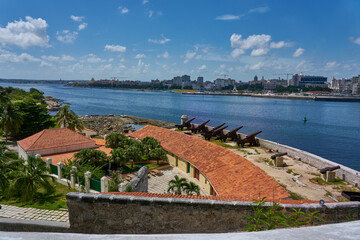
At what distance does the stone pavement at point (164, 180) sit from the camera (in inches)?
856

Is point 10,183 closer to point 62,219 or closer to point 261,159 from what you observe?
point 62,219

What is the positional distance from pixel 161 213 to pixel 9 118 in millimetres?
39440

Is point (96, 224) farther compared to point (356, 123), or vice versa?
point (356, 123)

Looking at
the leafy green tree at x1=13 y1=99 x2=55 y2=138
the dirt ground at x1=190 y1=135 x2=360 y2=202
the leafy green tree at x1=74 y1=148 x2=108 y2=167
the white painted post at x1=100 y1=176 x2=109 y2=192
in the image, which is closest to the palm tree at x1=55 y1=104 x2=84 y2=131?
the leafy green tree at x1=13 y1=99 x2=55 y2=138

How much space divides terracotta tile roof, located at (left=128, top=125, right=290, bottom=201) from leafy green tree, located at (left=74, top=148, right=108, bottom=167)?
26.4 feet

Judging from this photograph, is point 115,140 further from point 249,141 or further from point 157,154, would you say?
point 249,141

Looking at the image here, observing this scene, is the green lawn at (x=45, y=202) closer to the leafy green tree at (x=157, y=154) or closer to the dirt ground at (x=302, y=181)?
the leafy green tree at (x=157, y=154)

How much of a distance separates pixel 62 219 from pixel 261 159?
22.3m

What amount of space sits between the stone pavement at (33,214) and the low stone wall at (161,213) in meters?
7.48

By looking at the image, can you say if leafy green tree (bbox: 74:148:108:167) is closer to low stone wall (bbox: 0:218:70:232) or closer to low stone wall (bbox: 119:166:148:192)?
low stone wall (bbox: 119:166:148:192)

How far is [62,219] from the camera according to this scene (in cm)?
1528

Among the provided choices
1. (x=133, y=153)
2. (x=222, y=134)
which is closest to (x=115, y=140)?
(x=133, y=153)

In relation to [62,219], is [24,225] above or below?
above

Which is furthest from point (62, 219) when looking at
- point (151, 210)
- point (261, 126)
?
point (261, 126)
